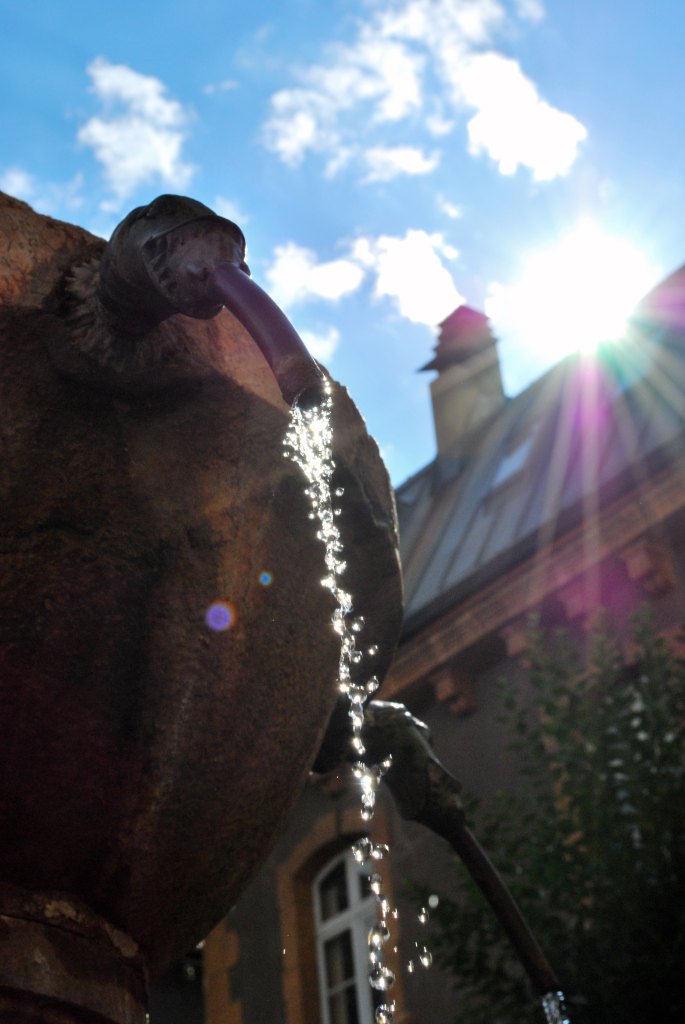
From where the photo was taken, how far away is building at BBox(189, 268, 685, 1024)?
9469 mm

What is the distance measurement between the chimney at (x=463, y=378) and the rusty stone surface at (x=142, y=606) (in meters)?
13.8

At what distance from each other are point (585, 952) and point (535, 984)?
291cm

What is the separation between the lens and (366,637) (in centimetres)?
281

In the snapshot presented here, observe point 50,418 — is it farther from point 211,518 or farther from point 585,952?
point 585,952

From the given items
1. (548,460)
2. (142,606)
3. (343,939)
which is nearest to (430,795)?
(142,606)

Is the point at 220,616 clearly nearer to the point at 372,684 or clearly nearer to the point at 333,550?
the point at 333,550

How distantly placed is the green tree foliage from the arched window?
3327mm

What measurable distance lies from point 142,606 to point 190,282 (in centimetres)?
53

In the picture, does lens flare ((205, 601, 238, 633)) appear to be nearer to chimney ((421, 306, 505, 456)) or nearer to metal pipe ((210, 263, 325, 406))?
metal pipe ((210, 263, 325, 406))

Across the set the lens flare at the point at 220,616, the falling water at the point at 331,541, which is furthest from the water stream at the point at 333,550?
the lens flare at the point at 220,616

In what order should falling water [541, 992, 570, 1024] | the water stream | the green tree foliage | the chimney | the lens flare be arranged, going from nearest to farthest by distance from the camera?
the lens flare < the water stream < falling water [541, 992, 570, 1024] < the green tree foliage < the chimney

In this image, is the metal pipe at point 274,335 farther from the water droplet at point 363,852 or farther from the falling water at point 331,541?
the water droplet at point 363,852

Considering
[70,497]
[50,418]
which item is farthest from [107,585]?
[50,418]

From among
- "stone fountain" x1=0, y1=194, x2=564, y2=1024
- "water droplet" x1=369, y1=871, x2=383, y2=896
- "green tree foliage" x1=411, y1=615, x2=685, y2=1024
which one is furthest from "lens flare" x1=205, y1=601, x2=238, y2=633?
"green tree foliage" x1=411, y1=615, x2=685, y2=1024
